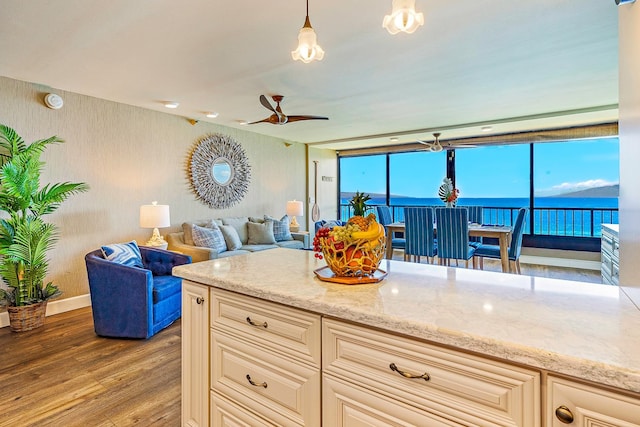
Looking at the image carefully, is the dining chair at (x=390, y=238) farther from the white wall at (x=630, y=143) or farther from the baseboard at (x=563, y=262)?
the white wall at (x=630, y=143)

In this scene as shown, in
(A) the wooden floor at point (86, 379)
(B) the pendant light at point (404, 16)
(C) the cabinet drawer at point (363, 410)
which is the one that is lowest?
(A) the wooden floor at point (86, 379)

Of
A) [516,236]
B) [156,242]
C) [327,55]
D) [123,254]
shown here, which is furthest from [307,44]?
[516,236]

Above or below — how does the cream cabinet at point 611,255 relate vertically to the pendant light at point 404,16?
below

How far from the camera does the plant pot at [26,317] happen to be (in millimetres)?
2957

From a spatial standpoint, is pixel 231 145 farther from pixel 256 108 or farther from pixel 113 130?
pixel 113 130

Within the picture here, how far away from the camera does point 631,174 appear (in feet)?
→ 4.01

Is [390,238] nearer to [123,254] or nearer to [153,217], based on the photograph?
[153,217]

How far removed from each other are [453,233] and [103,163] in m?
4.32

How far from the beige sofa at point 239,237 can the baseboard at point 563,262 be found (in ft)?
13.8

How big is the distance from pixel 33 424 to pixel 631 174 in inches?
122

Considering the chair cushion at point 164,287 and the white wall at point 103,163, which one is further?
the white wall at point 103,163

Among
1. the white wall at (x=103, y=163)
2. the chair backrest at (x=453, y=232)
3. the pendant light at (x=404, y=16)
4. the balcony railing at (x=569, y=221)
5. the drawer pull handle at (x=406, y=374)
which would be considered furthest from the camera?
the balcony railing at (x=569, y=221)

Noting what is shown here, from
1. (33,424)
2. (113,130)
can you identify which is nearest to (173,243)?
(113,130)

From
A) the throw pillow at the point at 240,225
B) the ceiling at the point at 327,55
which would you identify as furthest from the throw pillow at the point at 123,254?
the throw pillow at the point at 240,225
